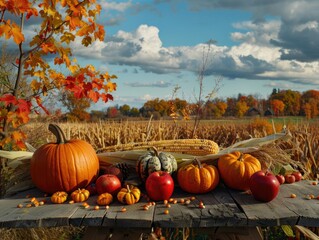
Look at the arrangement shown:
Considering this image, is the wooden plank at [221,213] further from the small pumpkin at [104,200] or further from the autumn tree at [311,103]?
the autumn tree at [311,103]

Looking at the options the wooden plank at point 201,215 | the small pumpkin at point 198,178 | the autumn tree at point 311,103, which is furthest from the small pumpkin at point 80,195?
the autumn tree at point 311,103

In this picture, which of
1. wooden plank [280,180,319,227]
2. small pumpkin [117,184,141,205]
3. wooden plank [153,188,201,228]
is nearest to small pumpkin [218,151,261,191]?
wooden plank [280,180,319,227]

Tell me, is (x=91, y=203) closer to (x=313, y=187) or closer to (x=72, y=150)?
(x=72, y=150)

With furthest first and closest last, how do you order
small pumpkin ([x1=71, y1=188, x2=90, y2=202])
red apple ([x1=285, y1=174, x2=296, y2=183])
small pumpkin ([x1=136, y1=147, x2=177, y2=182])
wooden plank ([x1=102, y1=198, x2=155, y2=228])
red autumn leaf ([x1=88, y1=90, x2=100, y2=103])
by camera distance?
red autumn leaf ([x1=88, y1=90, x2=100, y2=103]) < red apple ([x1=285, y1=174, x2=296, y2=183]) < small pumpkin ([x1=136, y1=147, x2=177, y2=182]) < small pumpkin ([x1=71, y1=188, x2=90, y2=202]) < wooden plank ([x1=102, y1=198, x2=155, y2=228])

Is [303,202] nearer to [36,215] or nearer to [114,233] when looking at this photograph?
[114,233]

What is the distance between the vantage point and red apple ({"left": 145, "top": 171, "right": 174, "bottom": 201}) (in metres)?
3.03

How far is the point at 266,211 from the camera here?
9.29 feet

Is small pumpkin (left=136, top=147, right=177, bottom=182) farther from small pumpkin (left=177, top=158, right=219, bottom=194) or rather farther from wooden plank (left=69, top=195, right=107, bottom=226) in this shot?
wooden plank (left=69, top=195, right=107, bottom=226)

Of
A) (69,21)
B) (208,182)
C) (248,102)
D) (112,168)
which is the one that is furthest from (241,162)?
(248,102)

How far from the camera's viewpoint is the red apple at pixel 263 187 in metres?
2.98

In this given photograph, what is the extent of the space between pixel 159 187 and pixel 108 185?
43cm

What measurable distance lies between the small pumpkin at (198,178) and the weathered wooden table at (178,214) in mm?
98

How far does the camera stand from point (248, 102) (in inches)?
2721

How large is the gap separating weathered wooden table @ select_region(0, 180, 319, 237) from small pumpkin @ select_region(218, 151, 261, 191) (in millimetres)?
174
